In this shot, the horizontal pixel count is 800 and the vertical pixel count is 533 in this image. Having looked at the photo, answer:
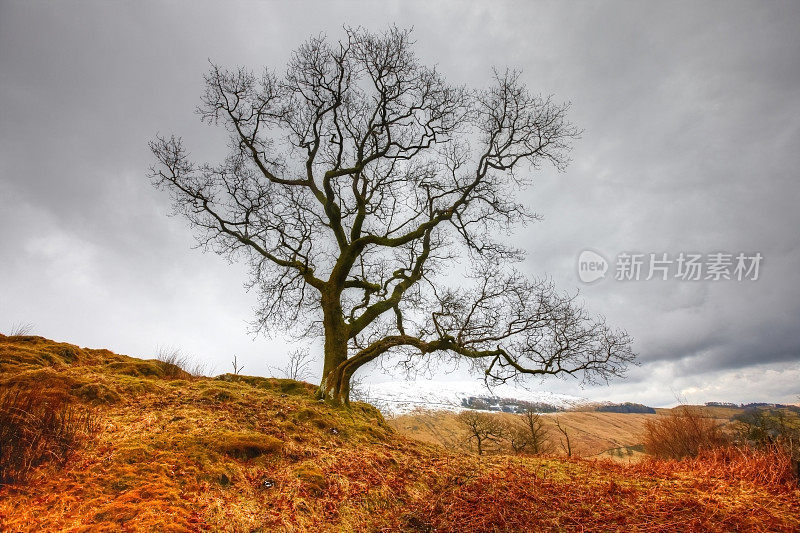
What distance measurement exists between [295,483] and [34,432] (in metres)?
2.77

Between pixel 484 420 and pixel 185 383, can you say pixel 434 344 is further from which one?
pixel 484 420

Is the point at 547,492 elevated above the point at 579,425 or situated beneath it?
elevated above

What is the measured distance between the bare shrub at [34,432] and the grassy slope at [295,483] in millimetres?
155

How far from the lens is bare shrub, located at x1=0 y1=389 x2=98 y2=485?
3045 mm

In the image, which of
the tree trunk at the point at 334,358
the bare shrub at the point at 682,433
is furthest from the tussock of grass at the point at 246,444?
the bare shrub at the point at 682,433

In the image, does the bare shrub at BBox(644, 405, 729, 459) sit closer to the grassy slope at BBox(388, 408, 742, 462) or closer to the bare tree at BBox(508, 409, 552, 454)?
the bare tree at BBox(508, 409, 552, 454)

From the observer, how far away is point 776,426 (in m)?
8.84

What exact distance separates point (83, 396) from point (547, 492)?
7.31m

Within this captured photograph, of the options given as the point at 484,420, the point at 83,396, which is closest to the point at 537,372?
the point at 83,396

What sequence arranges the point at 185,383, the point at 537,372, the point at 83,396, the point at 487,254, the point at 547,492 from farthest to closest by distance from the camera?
1. the point at 487,254
2. the point at 537,372
3. the point at 185,383
4. the point at 83,396
5. the point at 547,492

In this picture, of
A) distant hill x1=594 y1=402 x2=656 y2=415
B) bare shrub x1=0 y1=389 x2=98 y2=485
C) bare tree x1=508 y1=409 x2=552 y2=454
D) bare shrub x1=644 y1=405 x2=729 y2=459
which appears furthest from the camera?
distant hill x1=594 y1=402 x2=656 y2=415

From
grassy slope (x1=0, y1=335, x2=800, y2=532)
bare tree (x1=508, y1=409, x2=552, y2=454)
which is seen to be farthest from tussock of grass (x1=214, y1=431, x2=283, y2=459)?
bare tree (x1=508, y1=409, x2=552, y2=454)

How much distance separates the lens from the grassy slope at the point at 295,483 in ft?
10.0

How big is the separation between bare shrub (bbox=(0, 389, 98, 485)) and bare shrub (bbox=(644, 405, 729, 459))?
61.2ft
